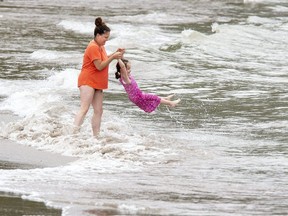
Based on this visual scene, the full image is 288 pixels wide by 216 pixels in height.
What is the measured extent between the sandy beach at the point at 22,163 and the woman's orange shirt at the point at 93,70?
3.59 feet

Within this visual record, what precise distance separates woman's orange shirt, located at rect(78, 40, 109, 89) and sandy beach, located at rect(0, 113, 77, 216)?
1.09m

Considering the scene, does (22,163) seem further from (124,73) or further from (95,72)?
(124,73)

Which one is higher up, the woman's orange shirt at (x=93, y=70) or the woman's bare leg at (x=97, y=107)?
the woman's orange shirt at (x=93, y=70)

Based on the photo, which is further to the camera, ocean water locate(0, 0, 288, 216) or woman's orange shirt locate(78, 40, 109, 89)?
woman's orange shirt locate(78, 40, 109, 89)

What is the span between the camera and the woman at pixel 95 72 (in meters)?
11.9

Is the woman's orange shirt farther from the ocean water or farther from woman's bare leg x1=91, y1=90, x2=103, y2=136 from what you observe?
the ocean water

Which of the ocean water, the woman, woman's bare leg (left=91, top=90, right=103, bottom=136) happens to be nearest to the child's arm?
the woman

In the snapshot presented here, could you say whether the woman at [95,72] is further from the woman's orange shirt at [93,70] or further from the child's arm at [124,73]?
the child's arm at [124,73]

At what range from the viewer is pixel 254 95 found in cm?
1733

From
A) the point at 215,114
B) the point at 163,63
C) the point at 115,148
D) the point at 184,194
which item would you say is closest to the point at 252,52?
the point at 163,63

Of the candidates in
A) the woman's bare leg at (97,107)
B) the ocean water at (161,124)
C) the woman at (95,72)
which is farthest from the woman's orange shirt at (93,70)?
the ocean water at (161,124)

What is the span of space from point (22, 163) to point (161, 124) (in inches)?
149

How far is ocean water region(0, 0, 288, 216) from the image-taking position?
30.1 ft

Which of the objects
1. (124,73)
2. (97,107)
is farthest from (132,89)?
(97,107)
